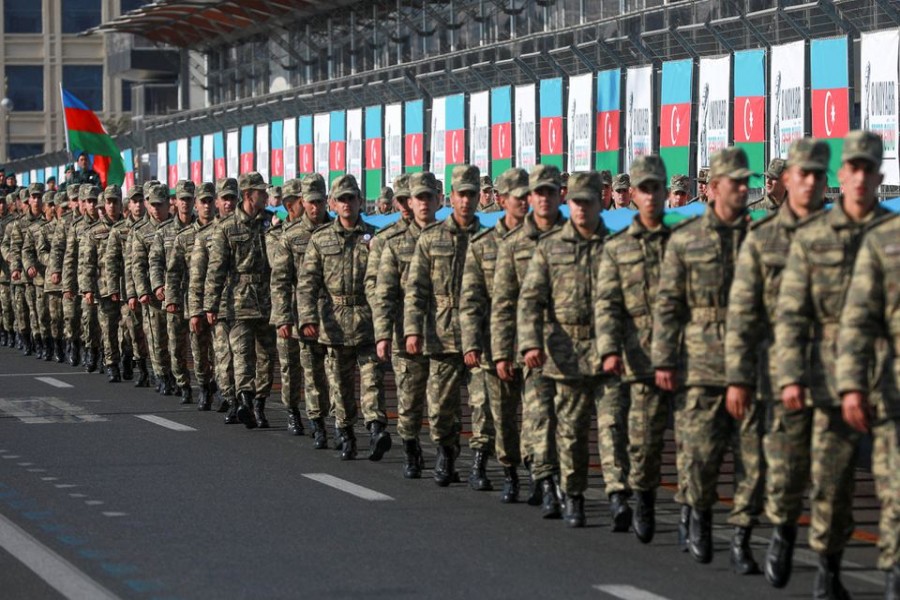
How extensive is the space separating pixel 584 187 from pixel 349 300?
13.7 ft

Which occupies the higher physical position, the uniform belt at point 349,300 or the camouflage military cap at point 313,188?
the camouflage military cap at point 313,188

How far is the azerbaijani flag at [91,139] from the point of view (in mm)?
37344

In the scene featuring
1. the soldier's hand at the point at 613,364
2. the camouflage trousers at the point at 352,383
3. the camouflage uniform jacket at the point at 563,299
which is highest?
the camouflage uniform jacket at the point at 563,299

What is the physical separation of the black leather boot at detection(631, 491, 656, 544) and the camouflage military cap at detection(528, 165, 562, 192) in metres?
2.12

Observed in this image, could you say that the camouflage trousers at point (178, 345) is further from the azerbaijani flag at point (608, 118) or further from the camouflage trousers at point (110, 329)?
the azerbaijani flag at point (608, 118)

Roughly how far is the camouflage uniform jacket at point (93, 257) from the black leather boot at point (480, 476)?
1107 centimetres

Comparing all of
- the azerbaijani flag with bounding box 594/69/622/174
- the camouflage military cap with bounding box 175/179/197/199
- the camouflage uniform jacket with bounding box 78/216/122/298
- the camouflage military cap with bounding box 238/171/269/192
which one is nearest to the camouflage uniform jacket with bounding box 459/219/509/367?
the camouflage military cap with bounding box 238/171/269/192

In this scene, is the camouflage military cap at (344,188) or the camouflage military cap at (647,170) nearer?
the camouflage military cap at (647,170)

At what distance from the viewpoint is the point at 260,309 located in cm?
1803

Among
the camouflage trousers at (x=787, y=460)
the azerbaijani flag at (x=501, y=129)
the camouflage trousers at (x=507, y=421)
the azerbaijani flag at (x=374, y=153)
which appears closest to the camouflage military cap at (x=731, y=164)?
the camouflage trousers at (x=787, y=460)

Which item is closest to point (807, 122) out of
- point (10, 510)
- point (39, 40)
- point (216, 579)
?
point (10, 510)

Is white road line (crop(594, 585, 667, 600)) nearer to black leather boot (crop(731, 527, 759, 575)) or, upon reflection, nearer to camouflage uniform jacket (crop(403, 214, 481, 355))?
black leather boot (crop(731, 527, 759, 575))

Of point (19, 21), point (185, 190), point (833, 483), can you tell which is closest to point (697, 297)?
point (833, 483)

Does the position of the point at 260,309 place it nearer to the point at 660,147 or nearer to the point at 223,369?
the point at 223,369
